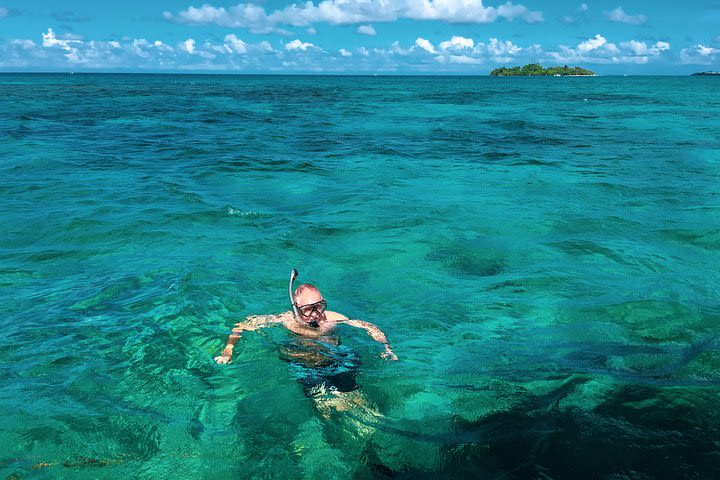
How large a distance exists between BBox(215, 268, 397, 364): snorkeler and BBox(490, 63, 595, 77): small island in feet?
599

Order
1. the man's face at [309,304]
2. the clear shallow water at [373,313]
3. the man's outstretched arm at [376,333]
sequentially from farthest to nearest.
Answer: the man's outstretched arm at [376,333] < the man's face at [309,304] < the clear shallow water at [373,313]

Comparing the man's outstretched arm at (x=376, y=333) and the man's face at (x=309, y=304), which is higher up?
the man's face at (x=309, y=304)

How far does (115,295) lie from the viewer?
7992 mm

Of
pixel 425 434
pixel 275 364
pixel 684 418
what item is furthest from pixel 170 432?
pixel 684 418

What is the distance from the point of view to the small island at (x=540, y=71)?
17075 centimetres

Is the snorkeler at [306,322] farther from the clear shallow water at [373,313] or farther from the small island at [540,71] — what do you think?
the small island at [540,71]

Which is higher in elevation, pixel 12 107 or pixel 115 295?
pixel 12 107

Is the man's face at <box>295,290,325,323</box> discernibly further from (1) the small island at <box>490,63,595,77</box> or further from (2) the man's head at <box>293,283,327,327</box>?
(1) the small island at <box>490,63,595,77</box>

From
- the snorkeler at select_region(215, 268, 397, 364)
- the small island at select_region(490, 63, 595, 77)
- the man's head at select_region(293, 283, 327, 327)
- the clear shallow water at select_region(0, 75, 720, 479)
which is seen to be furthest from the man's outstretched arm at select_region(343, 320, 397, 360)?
the small island at select_region(490, 63, 595, 77)

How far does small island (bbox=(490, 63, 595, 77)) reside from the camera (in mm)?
170750

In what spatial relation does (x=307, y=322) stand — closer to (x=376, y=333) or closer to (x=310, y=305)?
(x=310, y=305)

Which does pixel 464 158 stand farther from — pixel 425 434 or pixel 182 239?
pixel 425 434

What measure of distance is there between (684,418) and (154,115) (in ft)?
111

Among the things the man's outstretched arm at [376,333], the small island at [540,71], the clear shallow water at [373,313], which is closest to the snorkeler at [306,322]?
the man's outstretched arm at [376,333]
